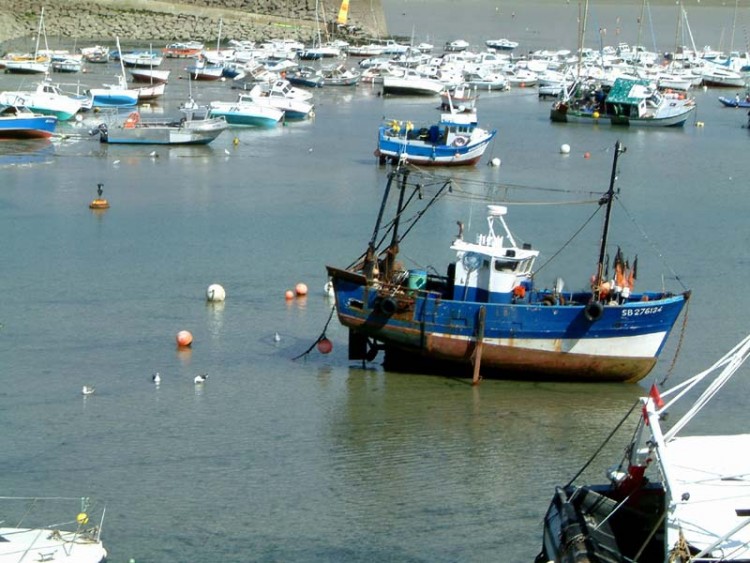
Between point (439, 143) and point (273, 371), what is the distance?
23.5 m

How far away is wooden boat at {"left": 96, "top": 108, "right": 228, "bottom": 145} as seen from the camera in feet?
160

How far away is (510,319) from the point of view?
71.5 ft

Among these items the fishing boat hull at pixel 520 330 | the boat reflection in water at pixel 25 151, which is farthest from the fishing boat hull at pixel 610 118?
the fishing boat hull at pixel 520 330

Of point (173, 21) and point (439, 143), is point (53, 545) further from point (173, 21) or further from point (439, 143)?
point (173, 21)

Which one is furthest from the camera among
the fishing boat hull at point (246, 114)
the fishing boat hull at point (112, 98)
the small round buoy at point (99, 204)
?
the fishing boat hull at point (112, 98)

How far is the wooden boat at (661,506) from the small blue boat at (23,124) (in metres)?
37.3

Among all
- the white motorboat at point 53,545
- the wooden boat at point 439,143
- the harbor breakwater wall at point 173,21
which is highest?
the harbor breakwater wall at point 173,21

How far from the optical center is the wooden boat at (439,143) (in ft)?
147

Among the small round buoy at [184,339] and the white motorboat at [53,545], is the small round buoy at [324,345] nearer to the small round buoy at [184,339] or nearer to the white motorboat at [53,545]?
the small round buoy at [184,339]

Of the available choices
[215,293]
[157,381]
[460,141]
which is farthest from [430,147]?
[157,381]

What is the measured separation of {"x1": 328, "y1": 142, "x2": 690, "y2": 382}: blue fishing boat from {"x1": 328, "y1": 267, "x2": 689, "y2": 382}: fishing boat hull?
2 centimetres

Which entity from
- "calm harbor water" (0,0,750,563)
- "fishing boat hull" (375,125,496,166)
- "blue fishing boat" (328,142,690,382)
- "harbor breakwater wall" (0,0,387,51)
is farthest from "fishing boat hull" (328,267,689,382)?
"harbor breakwater wall" (0,0,387,51)

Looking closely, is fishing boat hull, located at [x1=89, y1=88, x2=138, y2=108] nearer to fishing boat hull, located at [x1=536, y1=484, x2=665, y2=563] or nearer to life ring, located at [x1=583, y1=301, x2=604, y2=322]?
life ring, located at [x1=583, y1=301, x2=604, y2=322]

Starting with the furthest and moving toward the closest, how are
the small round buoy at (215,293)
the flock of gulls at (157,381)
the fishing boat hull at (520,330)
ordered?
the small round buoy at (215,293), the fishing boat hull at (520,330), the flock of gulls at (157,381)
